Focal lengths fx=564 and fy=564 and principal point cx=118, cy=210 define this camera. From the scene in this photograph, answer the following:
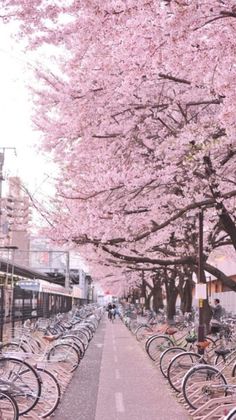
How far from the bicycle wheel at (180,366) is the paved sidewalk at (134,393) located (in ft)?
0.88

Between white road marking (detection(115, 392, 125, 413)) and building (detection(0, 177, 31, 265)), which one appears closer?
white road marking (detection(115, 392, 125, 413))

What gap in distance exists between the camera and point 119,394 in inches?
427

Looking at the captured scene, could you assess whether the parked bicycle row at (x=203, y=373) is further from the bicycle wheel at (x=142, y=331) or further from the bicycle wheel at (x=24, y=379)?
the bicycle wheel at (x=142, y=331)

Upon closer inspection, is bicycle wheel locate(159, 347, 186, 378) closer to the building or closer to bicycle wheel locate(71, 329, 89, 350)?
bicycle wheel locate(71, 329, 89, 350)

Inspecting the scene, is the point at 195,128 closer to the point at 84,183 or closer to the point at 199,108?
the point at 199,108

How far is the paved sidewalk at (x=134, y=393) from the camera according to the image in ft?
29.1

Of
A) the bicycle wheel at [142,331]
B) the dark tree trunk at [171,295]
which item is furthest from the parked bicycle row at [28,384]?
the dark tree trunk at [171,295]

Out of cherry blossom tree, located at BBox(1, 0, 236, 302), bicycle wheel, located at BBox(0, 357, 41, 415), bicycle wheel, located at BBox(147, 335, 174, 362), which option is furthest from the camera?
bicycle wheel, located at BBox(147, 335, 174, 362)

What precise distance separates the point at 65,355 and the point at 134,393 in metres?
2.30

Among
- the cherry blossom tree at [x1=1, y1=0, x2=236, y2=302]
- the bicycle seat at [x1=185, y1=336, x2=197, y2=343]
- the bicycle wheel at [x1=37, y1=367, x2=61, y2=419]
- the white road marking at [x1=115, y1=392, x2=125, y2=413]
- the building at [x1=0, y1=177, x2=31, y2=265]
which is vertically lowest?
the white road marking at [x1=115, y1=392, x2=125, y2=413]

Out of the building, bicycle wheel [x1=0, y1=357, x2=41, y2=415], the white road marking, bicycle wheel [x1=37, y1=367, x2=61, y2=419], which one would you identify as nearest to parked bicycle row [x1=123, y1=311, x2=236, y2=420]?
the white road marking

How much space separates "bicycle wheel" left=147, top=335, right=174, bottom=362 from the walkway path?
0.25m

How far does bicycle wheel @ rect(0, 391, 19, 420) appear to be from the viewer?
22.7ft

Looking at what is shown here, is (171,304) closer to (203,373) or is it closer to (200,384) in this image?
(203,373)
